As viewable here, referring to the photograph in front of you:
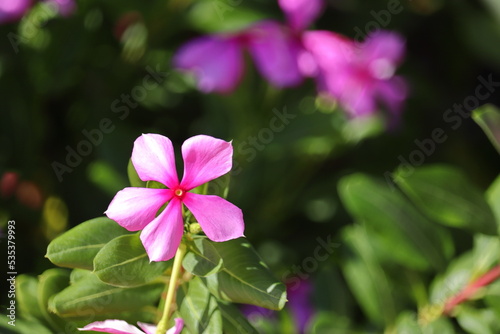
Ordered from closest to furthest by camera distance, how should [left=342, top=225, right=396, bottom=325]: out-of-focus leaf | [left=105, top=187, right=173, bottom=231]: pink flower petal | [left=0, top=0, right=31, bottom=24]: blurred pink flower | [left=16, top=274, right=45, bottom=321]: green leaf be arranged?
[left=105, top=187, right=173, bottom=231]: pink flower petal
[left=16, top=274, right=45, bottom=321]: green leaf
[left=342, top=225, right=396, bottom=325]: out-of-focus leaf
[left=0, top=0, right=31, bottom=24]: blurred pink flower

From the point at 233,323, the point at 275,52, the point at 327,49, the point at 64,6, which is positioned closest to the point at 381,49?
the point at 327,49

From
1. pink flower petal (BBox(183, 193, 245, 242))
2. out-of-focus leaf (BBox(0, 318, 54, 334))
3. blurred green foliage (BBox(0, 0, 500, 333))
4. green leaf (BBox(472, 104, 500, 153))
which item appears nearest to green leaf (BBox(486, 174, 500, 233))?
blurred green foliage (BBox(0, 0, 500, 333))

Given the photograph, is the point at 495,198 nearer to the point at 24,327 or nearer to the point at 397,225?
the point at 397,225

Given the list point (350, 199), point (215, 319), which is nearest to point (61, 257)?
point (215, 319)

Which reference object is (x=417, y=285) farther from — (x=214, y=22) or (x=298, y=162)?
(x=214, y=22)

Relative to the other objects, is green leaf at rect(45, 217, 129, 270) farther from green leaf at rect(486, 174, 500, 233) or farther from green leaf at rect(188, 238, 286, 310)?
green leaf at rect(486, 174, 500, 233)

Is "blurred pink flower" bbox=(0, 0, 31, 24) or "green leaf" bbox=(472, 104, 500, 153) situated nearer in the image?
"green leaf" bbox=(472, 104, 500, 153)

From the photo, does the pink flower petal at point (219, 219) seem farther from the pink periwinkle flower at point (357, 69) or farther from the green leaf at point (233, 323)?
the pink periwinkle flower at point (357, 69)
